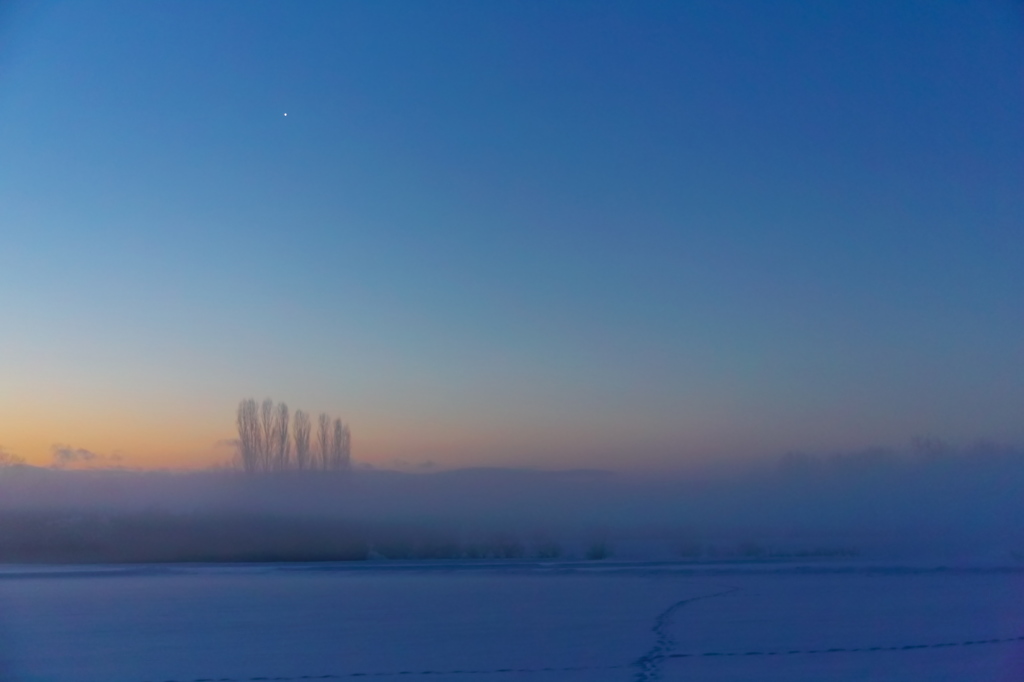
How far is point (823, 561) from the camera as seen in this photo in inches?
1396

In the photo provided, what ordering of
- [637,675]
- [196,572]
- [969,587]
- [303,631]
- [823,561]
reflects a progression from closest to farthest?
[637,675], [303,631], [969,587], [196,572], [823,561]

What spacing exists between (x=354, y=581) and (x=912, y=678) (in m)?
18.5

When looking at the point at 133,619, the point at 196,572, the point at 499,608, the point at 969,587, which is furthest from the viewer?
the point at 196,572

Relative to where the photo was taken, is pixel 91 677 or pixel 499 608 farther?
pixel 499 608

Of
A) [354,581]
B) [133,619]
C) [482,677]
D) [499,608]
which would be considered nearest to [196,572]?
[354,581]

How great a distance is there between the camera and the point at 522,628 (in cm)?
1608

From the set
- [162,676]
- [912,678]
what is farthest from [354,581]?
[912,678]

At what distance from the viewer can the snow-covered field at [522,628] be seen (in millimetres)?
12609

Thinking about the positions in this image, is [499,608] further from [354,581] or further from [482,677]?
[354,581]

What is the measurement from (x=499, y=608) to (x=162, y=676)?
26.9 feet

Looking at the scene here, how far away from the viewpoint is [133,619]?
17906 millimetres

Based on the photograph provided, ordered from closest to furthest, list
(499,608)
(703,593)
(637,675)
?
(637,675) < (499,608) < (703,593)

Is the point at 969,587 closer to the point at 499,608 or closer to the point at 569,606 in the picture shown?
the point at 569,606

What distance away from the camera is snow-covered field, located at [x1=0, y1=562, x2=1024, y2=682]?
12609 mm
